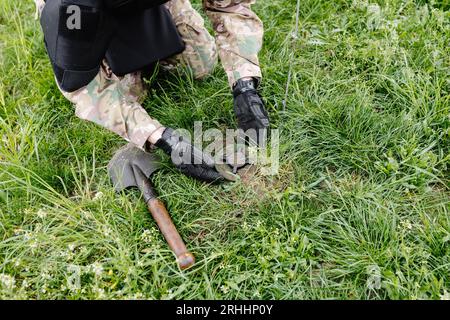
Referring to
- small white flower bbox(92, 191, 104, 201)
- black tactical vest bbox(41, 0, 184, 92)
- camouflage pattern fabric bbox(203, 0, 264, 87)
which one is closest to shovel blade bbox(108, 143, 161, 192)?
small white flower bbox(92, 191, 104, 201)

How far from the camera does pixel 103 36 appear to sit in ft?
8.13

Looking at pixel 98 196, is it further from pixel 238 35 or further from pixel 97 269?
pixel 238 35

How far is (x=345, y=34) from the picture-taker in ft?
11.0

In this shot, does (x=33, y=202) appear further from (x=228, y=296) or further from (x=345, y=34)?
(x=345, y=34)

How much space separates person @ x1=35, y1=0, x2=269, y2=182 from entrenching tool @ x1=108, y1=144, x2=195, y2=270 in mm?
122

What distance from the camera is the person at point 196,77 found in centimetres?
269

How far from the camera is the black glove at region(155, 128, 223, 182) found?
2.65 m

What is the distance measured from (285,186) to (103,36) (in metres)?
1.24

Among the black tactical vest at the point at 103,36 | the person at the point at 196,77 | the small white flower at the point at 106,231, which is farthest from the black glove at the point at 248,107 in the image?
the small white flower at the point at 106,231

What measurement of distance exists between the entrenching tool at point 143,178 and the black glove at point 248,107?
546mm

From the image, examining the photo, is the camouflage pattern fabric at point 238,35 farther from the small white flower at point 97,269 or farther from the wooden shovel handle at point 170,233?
the small white flower at point 97,269

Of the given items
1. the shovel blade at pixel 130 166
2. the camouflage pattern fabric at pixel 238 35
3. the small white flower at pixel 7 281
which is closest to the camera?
the small white flower at pixel 7 281

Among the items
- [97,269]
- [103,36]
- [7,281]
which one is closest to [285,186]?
[97,269]
